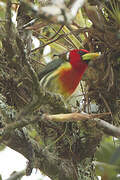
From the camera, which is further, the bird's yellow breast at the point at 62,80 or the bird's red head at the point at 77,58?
the bird's red head at the point at 77,58

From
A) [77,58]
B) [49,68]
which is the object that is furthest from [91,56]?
[49,68]

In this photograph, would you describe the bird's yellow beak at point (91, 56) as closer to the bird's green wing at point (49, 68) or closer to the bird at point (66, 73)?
the bird at point (66, 73)

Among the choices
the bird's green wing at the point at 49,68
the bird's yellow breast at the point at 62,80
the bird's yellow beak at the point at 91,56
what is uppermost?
the bird's yellow beak at the point at 91,56

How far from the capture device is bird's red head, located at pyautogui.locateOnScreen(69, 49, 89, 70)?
88.2 inches

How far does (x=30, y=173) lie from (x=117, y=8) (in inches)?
44.7

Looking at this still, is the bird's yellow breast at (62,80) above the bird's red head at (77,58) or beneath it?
beneath

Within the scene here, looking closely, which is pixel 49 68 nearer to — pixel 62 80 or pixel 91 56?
pixel 62 80

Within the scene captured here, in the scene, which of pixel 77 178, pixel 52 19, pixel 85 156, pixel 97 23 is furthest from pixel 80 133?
pixel 52 19

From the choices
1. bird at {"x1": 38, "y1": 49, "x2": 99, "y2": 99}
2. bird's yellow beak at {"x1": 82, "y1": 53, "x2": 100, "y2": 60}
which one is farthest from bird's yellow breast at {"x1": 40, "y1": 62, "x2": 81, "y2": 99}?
bird's yellow beak at {"x1": 82, "y1": 53, "x2": 100, "y2": 60}

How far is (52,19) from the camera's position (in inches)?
42.0

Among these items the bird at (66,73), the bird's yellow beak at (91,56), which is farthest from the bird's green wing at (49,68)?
the bird's yellow beak at (91,56)

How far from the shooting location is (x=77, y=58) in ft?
7.40

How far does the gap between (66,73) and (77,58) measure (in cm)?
15

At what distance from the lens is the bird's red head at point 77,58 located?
2.24 meters
